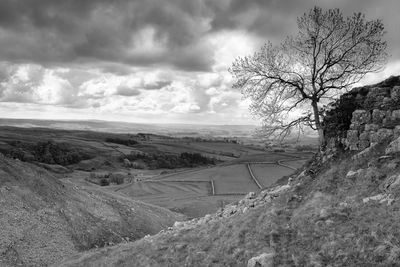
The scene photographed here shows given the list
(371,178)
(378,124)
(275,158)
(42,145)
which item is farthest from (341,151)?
(42,145)

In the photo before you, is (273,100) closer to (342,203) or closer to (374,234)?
(342,203)

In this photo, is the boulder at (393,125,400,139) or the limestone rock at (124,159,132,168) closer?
the boulder at (393,125,400,139)

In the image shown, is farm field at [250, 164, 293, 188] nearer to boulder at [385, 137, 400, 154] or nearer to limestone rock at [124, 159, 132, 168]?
boulder at [385, 137, 400, 154]

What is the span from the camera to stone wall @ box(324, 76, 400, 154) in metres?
14.1

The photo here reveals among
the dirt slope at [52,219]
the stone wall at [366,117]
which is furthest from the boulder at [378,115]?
the dirt slope at [52,219]

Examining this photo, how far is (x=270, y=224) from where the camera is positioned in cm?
1259

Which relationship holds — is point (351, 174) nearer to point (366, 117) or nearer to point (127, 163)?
point (366, 117)

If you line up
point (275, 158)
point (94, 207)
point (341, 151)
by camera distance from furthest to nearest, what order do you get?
point (275, 158) → point (94, 207) → point (341, 151)

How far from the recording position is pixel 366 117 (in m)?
14.9

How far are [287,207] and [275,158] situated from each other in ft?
243

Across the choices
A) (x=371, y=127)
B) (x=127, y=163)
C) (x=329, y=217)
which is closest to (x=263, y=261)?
(x=329, y=217)

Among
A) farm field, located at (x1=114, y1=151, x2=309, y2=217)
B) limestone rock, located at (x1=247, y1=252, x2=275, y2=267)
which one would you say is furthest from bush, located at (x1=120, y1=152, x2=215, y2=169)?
Result: limestone rock, located at (x1=247, y1=252, x2=275, y2=267)

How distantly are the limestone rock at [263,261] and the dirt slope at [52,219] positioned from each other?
14.4 m

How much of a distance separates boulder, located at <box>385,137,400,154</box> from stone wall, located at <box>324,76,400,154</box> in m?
0.33
